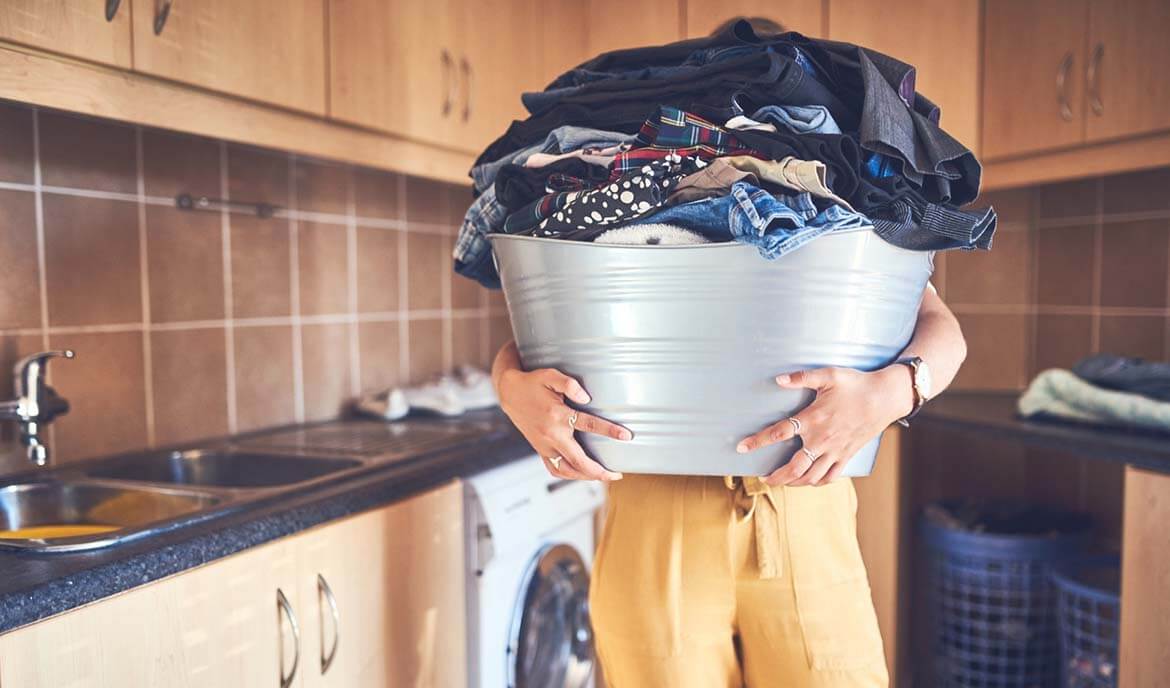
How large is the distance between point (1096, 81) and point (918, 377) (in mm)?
1322

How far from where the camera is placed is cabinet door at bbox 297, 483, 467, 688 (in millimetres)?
1236

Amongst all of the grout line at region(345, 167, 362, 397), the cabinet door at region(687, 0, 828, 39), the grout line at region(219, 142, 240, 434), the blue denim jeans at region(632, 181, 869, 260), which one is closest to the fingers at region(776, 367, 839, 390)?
the blue denim jeans at region(632, 181, 869, 260)

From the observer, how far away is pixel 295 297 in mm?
1834

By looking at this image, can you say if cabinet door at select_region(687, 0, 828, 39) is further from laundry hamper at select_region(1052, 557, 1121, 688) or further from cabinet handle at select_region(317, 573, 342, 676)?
cabinet handle at select_region(317, 573, 342, 676)

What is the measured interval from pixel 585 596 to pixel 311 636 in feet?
2.68

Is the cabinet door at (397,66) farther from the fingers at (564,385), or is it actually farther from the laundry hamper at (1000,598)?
the laundry hamper at (1000,598)

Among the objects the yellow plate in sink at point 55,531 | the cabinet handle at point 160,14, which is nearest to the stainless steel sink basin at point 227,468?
the yellow plate in sink at point 55,531

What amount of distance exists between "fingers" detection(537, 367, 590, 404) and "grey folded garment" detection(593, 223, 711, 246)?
0.15 m

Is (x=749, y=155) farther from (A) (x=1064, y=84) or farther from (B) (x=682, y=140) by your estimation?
(A) (x=1064, y=84)

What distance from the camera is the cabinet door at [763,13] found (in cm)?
216

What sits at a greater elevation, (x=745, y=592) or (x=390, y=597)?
(x=745, y=592)

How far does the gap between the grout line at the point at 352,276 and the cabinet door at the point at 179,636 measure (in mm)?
852

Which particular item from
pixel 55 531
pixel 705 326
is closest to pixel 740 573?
pixel 705 326

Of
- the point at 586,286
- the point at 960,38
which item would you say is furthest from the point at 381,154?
the point at 960,38
